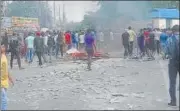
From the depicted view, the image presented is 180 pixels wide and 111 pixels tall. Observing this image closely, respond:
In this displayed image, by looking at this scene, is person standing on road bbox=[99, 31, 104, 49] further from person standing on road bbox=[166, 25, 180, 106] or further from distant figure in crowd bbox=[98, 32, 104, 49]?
person standing on road bbox=[166, 25, 180, 106]

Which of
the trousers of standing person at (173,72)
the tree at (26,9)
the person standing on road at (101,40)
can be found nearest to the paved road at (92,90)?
the trousers of standing person at (173,72)

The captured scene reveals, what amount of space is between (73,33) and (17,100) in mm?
17852

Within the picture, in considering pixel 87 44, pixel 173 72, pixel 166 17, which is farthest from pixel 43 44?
pixel 166 17

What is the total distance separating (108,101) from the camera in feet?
31.6

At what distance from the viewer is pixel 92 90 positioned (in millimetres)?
11383

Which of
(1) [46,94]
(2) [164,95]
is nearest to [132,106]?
(2) [164,95]

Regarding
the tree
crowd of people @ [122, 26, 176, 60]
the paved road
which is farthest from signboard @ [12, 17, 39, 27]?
the paved road

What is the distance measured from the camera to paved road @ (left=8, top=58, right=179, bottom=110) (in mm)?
9258

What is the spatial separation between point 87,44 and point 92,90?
469cm

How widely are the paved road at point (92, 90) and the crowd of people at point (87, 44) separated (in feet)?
2.98

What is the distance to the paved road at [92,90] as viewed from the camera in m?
9.26

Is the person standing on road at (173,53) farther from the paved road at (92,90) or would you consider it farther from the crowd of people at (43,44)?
the crowd of people at (43,44)

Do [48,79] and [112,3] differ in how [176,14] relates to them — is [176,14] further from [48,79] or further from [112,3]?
[48,79]

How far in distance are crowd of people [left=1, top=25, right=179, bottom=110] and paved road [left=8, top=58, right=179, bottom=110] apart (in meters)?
0.91
